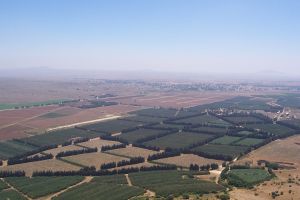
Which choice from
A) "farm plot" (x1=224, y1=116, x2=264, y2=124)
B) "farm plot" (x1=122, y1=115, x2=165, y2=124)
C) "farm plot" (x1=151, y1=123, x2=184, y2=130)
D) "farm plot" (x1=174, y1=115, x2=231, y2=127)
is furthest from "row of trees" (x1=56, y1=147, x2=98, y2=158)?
"farm plot" (x1=224, y1=116, x2=264, y2=124)

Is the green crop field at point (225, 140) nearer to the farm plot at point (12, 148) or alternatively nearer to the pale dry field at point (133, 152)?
the pale dry field at point (133, 152)

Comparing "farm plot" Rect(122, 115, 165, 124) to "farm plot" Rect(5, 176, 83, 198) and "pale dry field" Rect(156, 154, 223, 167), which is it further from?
"farm plot" Rect(5, 176, 83, 198)

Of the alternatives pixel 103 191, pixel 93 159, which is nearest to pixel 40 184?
pixel 103 191

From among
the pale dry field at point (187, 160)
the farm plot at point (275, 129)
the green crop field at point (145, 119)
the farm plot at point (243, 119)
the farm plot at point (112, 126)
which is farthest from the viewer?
the green crop field at point (145, 119)

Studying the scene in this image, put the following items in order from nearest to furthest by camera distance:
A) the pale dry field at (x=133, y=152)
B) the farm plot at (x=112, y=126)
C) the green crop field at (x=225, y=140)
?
the pale dry field at (x=133, y=152), the green crop field at (x=225, y=140), the farm plot at (x=112, y=126)

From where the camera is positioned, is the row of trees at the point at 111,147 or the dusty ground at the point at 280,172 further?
the row of trees at the point at 111,147

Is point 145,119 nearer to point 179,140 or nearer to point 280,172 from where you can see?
point 179,140

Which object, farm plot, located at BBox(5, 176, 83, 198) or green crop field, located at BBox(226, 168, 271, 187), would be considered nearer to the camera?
farm plot, located at BBox(5, 176, 83, 198)

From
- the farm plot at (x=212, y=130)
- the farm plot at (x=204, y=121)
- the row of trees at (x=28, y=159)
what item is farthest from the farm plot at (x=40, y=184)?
the farm plot at (x=204, y=121)
